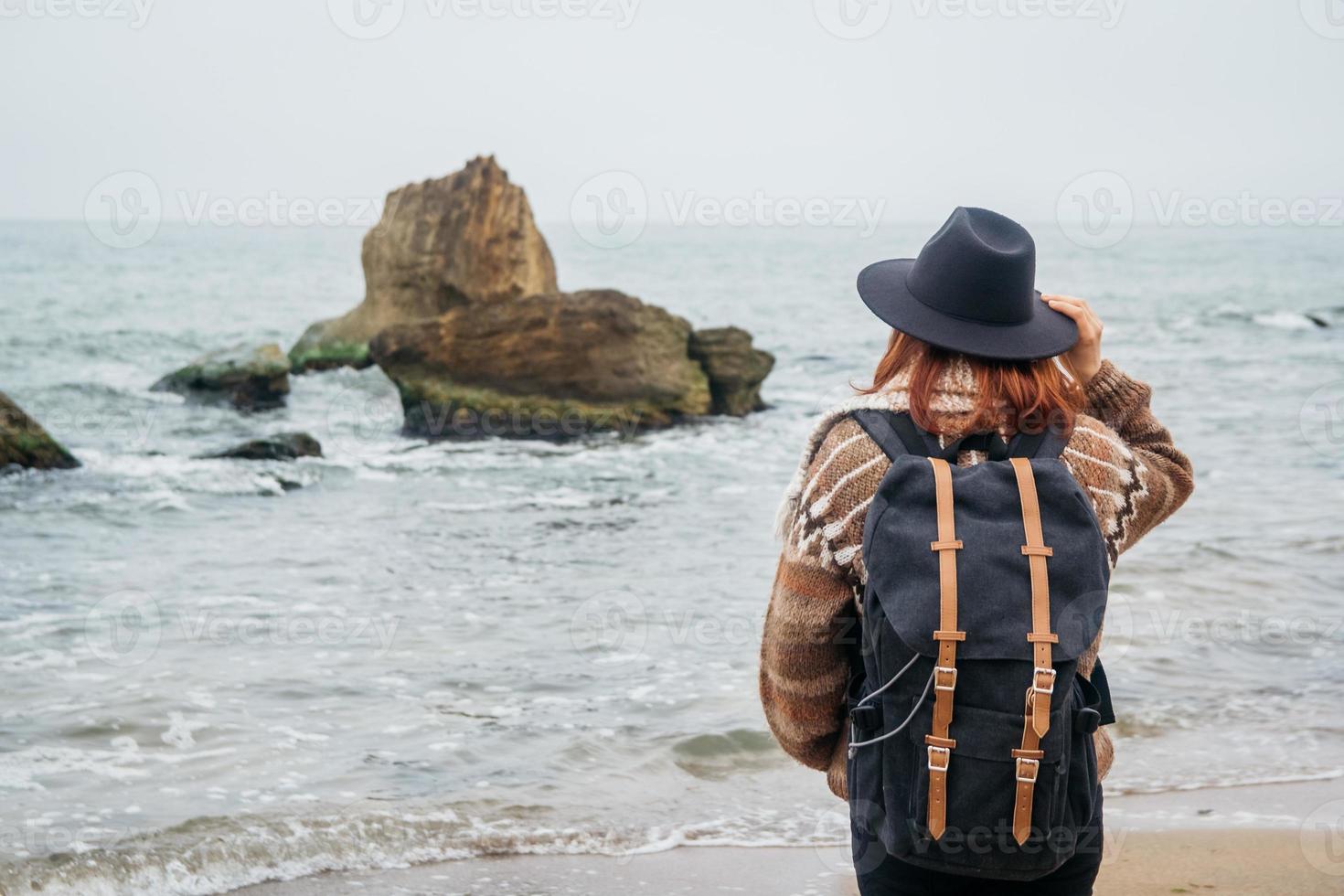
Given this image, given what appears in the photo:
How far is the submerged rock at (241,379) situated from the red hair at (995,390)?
19.6 metres

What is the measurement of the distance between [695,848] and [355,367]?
827 inches

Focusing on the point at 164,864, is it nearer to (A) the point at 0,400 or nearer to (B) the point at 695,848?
(B) the point at 695,848

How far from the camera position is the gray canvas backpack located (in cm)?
202

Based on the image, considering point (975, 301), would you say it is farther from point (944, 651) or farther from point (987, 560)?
point (944, 651)

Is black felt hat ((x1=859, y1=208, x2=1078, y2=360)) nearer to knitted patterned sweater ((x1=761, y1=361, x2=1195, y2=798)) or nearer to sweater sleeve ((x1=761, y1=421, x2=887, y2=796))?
knitted patterned sweater ((x1=761, y1=361, x2=1195, y2=798))

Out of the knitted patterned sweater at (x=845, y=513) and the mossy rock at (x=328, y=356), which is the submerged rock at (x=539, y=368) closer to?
the mossy rock at (x=328, y=356)

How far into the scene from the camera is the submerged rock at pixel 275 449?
1513cm

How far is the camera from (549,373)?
17156 millimetres

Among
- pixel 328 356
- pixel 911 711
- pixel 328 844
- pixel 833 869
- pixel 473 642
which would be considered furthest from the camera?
pixel 328 356

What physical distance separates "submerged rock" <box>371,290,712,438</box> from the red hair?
14.7 metres

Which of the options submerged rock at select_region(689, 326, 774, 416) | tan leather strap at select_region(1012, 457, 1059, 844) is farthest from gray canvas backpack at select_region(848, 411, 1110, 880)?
submerged rock at select_region(689, 326, 774, 416)

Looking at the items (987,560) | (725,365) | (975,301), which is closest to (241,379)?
(725,365)

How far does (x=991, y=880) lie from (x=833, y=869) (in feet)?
8.21

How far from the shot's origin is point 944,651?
6.66 ft
